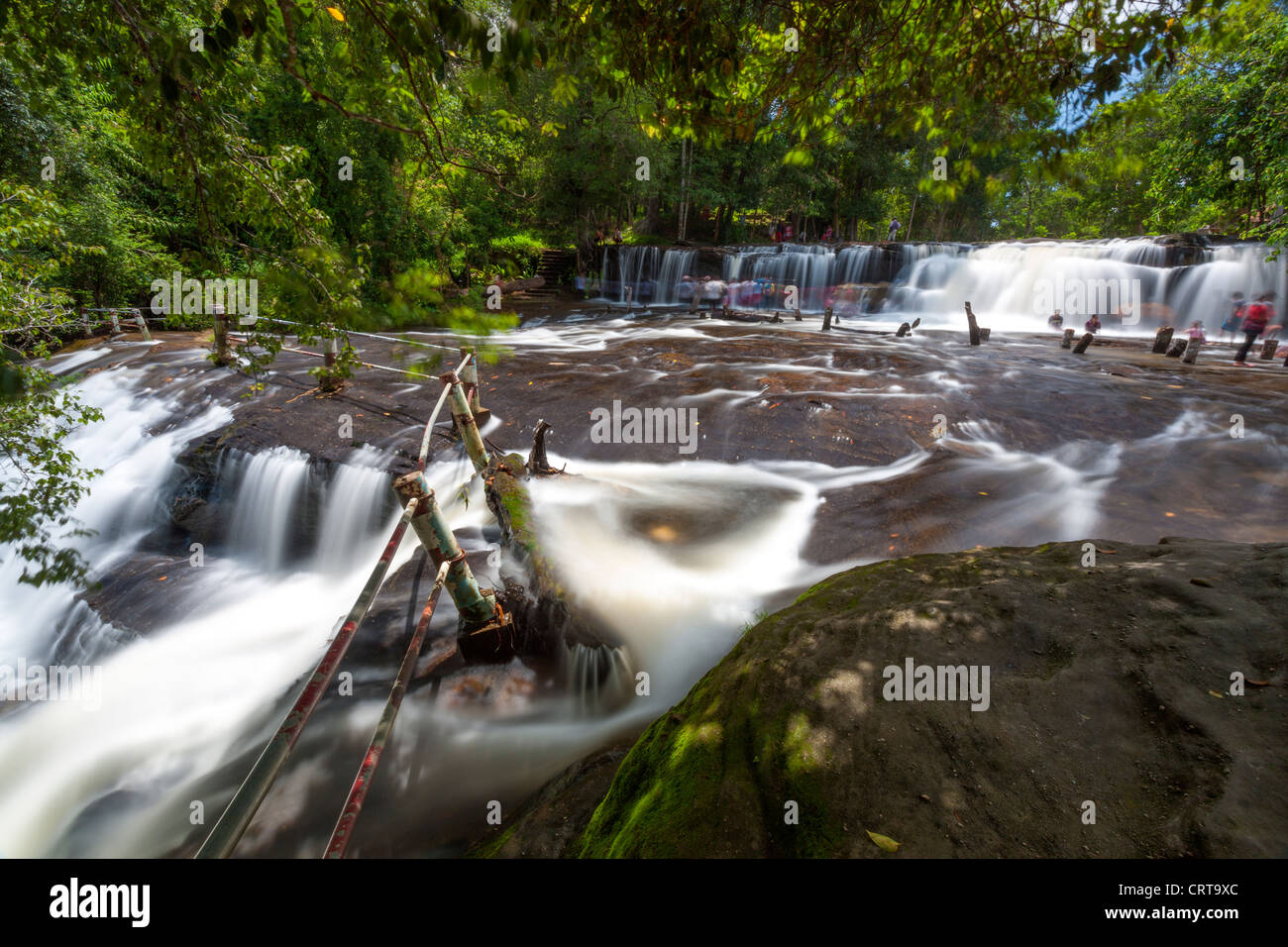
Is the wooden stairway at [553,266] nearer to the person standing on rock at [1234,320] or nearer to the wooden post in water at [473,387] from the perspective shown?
the wooden post in water at [473,387]

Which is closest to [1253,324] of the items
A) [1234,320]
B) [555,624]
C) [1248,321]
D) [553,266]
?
[1248,321]

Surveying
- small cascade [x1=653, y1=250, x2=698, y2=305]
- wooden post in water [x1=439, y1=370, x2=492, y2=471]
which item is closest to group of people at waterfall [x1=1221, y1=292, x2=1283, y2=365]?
wooden post in water [x1=439, y1=370, x2=492, y2=471]

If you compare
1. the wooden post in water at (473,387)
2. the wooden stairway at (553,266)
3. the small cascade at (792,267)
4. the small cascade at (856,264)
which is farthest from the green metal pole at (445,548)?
the wooden stairway at (553,266)

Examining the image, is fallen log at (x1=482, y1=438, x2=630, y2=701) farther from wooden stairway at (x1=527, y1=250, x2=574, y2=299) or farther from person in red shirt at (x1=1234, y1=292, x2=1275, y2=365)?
wooden stairway at (x1=527, y1=250, x2=574, y2=299)

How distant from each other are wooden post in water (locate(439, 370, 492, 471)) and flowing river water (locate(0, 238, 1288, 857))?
1091mm

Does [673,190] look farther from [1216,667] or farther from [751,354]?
[1216,667]

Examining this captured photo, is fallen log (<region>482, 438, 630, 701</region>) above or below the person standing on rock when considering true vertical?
below

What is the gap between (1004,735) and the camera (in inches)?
80.4

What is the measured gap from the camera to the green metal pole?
3201mm

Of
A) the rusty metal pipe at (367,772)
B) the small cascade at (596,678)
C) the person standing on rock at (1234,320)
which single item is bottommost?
the small cascade at (596,678)

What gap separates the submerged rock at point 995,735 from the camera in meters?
1.70

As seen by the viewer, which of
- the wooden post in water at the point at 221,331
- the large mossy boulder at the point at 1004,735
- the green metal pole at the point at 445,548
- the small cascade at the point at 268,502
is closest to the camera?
the large mossy boulder at the point at 1004,735

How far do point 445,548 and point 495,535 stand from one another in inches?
101

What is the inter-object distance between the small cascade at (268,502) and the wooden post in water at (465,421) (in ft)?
13.3
